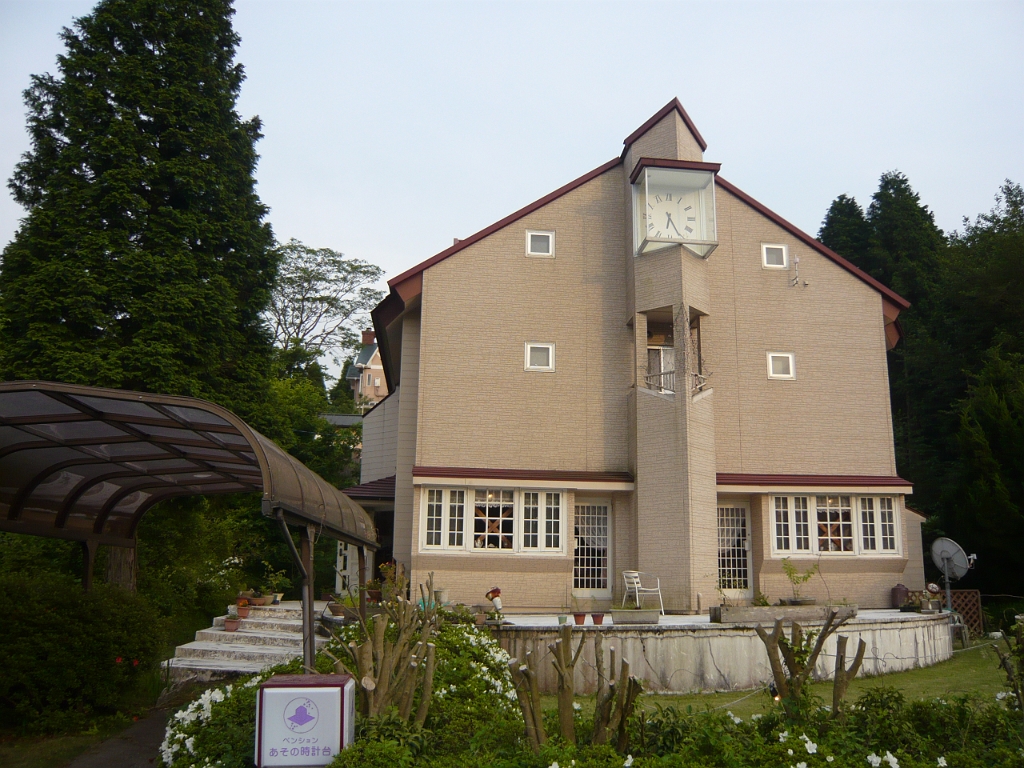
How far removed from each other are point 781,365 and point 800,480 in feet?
9.11

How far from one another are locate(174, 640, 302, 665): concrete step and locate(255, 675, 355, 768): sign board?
7586 millimetres

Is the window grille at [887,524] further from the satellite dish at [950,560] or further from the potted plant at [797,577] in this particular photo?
the potted plant at [797,577]

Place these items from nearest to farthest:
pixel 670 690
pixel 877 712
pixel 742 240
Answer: pixel 877 712 < pixel 670 690 < pixel 742 240

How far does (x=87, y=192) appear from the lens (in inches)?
643

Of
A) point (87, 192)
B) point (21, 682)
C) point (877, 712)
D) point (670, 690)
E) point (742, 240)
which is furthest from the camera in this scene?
point (742, 240)

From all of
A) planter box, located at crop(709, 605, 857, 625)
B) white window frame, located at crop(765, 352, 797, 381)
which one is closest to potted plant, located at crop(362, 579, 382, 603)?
planter box, located at crop(709, 605, 857, 625)

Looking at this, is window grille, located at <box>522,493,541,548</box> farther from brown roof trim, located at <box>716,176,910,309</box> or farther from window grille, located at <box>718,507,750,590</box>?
brown roof trim, located at <box>716,176,910,309</box>

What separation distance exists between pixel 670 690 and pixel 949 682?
4.58 metres

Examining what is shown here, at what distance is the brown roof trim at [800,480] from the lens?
1811 cm

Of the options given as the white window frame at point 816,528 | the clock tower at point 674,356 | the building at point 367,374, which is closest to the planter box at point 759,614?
the clock tower at point 674,356

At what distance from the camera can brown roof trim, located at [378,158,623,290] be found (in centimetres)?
1859

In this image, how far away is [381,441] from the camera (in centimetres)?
2298

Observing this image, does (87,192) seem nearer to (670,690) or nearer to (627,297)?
(627,297)

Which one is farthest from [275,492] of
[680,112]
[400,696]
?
[680,112]
